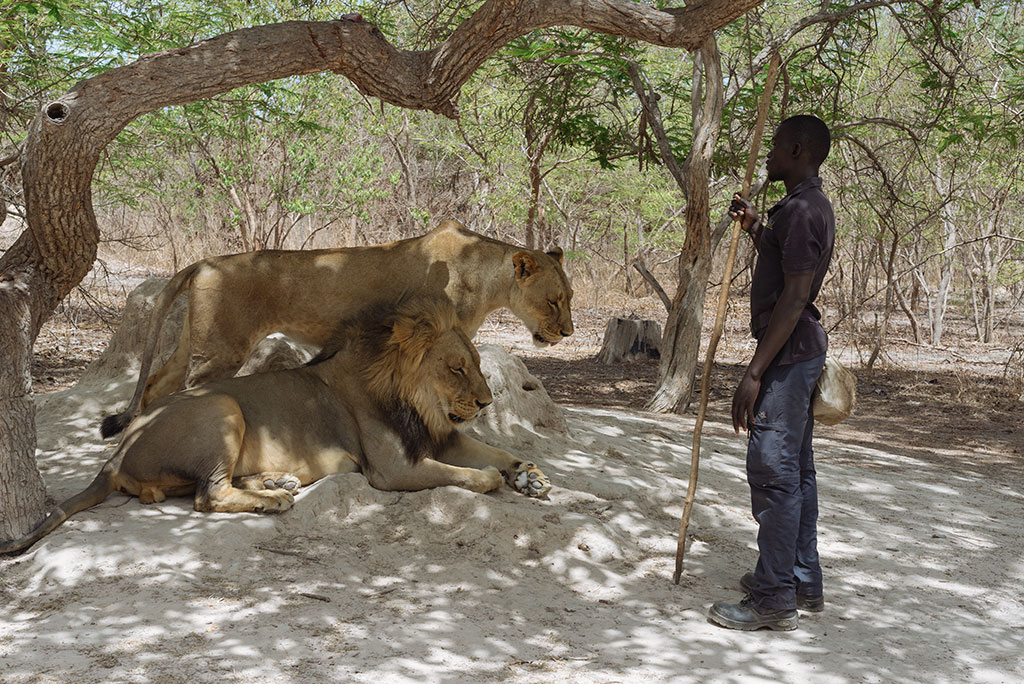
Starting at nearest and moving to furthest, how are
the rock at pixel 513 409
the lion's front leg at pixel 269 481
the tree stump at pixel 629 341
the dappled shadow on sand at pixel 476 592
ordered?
the dappled shadow on sand at pixel 476 592, the lion's front leg at pixel 269 481, the rock at pixel 513 409, the tree stump at pixel 629 341

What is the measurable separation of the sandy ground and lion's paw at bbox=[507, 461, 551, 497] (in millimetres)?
70

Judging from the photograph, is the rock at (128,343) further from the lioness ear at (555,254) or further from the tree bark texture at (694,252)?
the tree bark texture at (694,252)

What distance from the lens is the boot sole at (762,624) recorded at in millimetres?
4121

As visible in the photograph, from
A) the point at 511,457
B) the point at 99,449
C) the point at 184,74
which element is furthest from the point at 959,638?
the point at 99,449

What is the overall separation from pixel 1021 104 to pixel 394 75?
9737mm

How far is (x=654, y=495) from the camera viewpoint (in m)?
5.87

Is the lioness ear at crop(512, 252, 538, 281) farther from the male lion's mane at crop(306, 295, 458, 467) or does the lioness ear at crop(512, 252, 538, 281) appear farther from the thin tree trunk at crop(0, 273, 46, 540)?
the thin tree trunk at crop(0, 273, 46, 540)

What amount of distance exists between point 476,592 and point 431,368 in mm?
1327

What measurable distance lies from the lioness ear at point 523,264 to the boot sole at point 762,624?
8.41 feet

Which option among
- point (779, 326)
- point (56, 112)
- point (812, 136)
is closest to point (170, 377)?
point (56, 112)

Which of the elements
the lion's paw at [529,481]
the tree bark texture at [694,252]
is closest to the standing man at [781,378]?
the lion's paw at [529,481]

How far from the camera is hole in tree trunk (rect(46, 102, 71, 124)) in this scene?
4.49 meters

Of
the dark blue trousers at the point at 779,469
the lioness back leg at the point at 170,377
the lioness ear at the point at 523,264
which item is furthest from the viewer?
the lioness ear at the point at 523,264

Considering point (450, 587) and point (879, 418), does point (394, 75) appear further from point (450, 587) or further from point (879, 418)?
point (879, 418)
